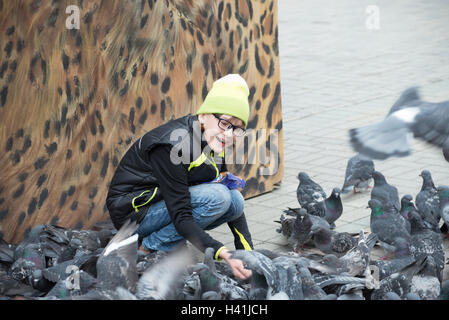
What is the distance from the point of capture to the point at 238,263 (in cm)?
368

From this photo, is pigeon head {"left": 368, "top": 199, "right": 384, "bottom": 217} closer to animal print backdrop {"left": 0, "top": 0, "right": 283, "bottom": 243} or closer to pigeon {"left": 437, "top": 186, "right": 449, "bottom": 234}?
pigeon {"left": 437, "top": 186, "right": 449, "bottom": 234}

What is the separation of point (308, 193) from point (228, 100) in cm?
155

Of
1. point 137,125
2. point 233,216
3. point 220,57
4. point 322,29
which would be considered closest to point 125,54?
point 137,125

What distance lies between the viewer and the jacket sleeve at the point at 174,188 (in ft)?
13.0

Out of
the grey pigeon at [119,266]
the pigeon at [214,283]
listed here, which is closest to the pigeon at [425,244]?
the pigeon at [214,283]

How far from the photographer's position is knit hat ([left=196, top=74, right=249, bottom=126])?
3922mm

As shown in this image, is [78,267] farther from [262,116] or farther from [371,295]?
[262,116]

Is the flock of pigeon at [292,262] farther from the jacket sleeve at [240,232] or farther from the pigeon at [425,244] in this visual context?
the jacket sleeve at [240,232]

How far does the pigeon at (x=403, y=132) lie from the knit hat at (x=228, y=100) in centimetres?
66

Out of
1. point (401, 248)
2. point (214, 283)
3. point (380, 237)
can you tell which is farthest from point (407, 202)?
point (214, 283)

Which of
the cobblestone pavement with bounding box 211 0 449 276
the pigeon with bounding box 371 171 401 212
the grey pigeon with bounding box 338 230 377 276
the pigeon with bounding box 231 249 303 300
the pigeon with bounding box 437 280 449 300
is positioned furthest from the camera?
the cobblestone pavement with bounding box 211 0 449 276

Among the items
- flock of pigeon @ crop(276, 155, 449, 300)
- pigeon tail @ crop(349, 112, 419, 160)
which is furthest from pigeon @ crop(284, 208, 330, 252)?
pigeon tail @ crop(349, 112, 419, 160)

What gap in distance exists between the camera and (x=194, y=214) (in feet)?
14.2

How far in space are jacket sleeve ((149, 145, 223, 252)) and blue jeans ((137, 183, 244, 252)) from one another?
0.82ft
